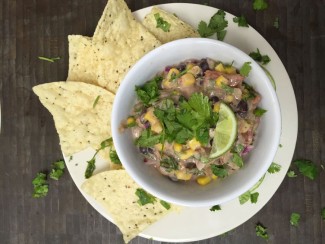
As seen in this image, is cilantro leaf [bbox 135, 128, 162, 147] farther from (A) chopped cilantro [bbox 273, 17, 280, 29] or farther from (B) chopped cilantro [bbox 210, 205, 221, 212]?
(A) chopped cilantro [bbox 273, 17, 280, 29]

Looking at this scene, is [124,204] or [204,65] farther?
[124,204]

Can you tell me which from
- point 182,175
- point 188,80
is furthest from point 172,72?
point 182,175

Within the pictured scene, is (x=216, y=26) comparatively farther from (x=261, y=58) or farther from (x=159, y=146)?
(x=159, y=146)

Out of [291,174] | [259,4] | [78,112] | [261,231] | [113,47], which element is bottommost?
[261,231]

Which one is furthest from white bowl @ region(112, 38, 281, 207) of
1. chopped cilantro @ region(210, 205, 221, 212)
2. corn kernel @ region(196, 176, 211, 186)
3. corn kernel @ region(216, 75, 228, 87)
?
chopped cilantro @ region(210, 205, 221, 212)

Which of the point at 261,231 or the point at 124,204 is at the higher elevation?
the point at 124,204
